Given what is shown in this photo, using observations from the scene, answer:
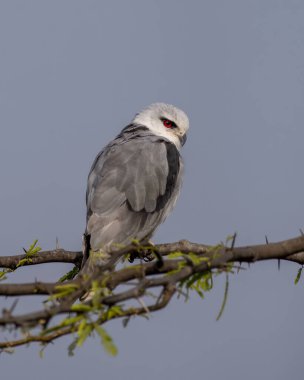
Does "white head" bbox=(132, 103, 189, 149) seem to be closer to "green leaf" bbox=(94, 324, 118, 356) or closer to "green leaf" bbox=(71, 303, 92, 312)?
"green leaf" bbox=(71, 303, 92, 312)

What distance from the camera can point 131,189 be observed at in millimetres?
6055

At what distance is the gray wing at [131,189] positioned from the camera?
5734mm

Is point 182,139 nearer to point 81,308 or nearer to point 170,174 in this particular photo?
point 170,174

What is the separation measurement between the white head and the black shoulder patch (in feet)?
3.41

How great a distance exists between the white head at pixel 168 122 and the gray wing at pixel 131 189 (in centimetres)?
100

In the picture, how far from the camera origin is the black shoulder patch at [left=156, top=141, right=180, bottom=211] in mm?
6352

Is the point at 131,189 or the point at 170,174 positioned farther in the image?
the point at 170,174

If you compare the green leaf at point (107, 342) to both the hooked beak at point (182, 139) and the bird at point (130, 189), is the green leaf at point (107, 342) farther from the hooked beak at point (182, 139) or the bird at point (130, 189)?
the hooked beak at point (182, 139)

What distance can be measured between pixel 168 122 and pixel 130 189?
6.22ft

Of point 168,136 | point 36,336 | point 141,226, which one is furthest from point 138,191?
point 36,336

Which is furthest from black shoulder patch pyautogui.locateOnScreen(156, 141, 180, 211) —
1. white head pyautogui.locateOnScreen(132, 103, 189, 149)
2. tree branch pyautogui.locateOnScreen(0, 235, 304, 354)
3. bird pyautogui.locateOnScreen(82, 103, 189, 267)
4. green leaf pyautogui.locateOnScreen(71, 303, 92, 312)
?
green leaf pyautogui.locateOnScreen(71, 303, 92, 312)

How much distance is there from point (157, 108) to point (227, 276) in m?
5.26

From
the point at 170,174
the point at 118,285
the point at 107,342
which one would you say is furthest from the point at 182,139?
the point at 107,342

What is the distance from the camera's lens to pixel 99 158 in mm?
6504
